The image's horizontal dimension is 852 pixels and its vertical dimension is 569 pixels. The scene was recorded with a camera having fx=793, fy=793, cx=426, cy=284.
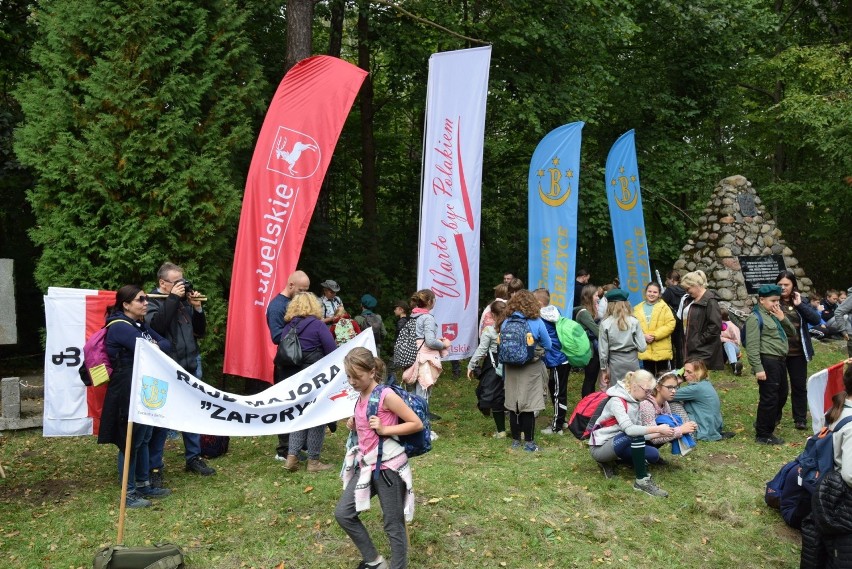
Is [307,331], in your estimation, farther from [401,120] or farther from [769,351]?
[401,120]

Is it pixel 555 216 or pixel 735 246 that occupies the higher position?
pixel 735 246

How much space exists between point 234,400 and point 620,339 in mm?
4585

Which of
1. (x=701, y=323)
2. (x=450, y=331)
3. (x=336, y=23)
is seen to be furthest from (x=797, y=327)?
(x=336, y=23)

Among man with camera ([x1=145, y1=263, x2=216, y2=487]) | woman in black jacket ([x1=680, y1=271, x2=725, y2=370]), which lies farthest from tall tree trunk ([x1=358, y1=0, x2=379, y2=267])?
man with camera ([x1=145, y1=263, x2=216, y2=487])

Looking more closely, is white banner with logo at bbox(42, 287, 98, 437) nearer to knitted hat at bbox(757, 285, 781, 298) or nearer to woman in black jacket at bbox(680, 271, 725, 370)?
woman in black jacket at bbox(680, 271, 725, 370)

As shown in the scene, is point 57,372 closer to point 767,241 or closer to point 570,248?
point 570,248

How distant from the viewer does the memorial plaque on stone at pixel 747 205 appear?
60.8 feet

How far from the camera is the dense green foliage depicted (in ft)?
35.9

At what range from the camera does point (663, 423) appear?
777 centimetres

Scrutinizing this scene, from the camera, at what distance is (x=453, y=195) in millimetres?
9875

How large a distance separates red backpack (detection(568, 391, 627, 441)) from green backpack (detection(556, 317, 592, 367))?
1.17 m

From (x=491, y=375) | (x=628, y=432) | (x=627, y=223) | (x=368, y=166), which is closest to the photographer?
(x=628, y=432)

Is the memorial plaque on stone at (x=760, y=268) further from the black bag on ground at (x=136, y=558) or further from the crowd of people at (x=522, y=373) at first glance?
the black bag on ground at (x=136, y=558)

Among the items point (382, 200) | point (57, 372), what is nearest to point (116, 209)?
point (57, 372)
